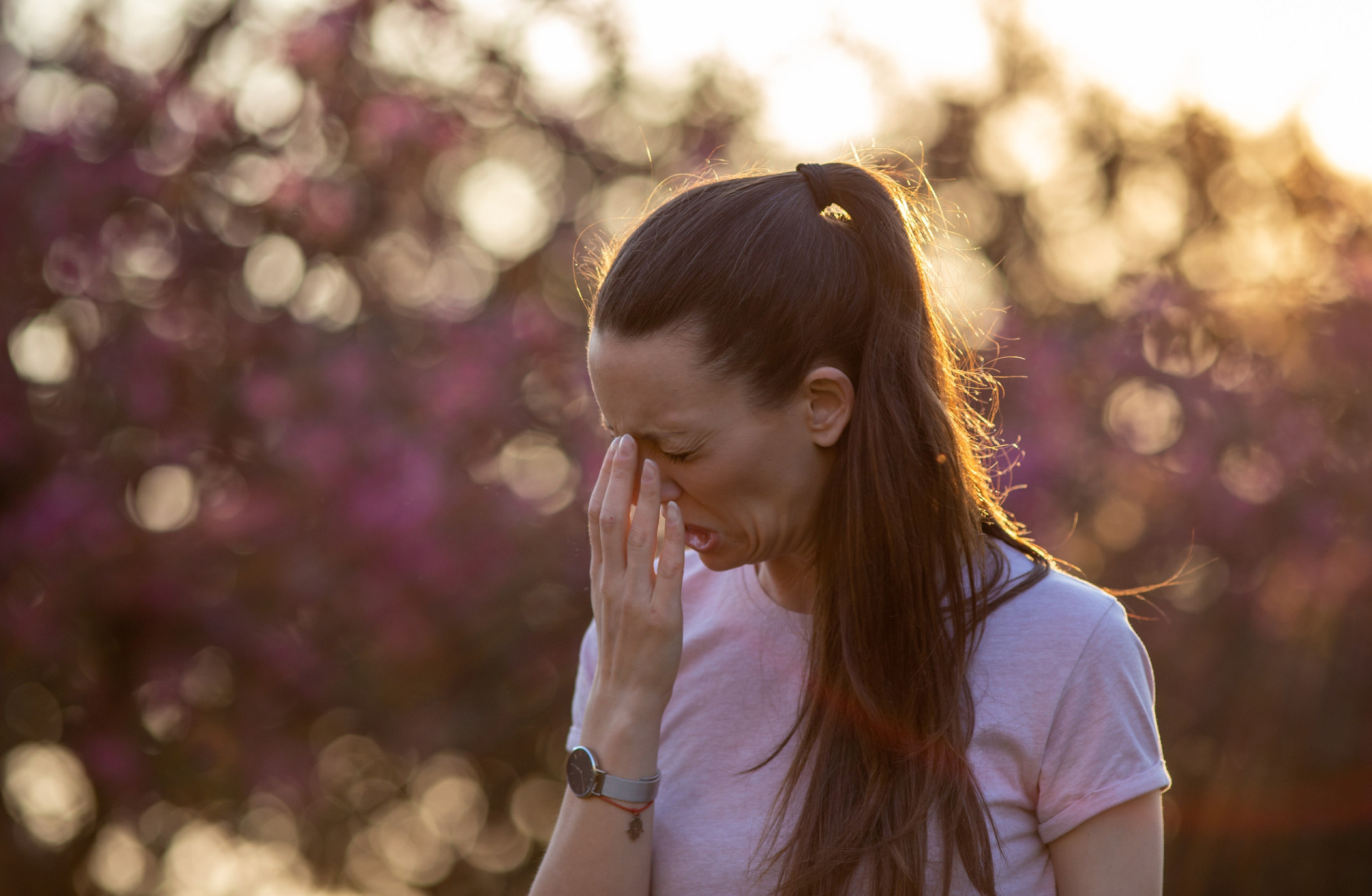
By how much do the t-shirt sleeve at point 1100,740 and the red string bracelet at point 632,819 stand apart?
0.58 metres

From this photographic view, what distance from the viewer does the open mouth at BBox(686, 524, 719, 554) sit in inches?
71.2

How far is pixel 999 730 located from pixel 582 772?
0.62m

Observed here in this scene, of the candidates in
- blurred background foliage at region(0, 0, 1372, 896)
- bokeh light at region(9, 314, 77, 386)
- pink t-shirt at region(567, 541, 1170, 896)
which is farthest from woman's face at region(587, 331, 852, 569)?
bokeh light at region(9, 314, 77, 386)

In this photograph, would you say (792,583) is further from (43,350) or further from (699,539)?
(43,350)

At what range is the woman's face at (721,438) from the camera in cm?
171

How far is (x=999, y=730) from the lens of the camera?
5.42 ft

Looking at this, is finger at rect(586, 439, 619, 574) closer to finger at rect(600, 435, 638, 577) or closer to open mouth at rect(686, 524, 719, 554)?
finger at rect(600, 435, 638, 577)

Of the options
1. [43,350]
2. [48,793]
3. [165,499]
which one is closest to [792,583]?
[165,499]

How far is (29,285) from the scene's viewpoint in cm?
375

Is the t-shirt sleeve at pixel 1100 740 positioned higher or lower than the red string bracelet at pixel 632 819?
higher

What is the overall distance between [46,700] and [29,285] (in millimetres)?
1365

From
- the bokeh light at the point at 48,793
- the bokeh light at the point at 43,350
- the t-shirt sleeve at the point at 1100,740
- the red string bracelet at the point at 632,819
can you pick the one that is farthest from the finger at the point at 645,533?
the bokeh light at the point at 48,793

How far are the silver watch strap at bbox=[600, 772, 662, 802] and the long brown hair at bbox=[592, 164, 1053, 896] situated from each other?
196mm

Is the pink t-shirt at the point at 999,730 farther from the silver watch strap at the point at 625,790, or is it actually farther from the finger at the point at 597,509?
the finger at the point at 597,509
